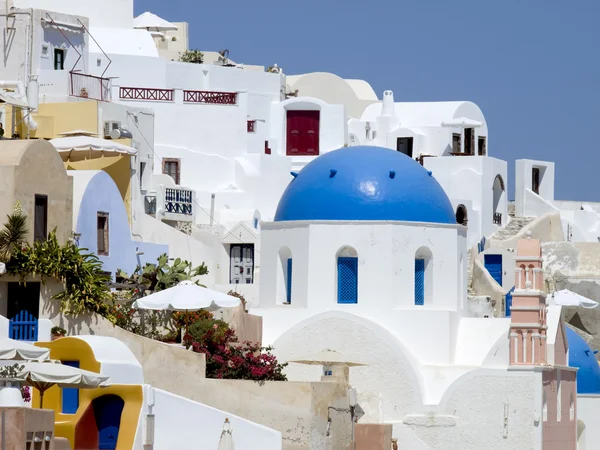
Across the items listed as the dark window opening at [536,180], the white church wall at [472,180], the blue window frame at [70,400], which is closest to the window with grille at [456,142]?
the white church wall at [472,180]

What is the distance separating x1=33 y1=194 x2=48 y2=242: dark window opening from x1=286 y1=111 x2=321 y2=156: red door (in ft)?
79.2

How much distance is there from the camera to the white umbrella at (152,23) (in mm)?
70375

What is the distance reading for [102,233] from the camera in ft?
128

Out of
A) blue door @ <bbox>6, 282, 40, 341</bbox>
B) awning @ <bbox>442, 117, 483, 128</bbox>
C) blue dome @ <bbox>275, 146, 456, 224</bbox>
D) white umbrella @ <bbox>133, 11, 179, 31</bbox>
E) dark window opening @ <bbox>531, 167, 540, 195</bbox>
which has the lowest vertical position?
blue door @ <bbox>6, 282, 40, 341</bbox>

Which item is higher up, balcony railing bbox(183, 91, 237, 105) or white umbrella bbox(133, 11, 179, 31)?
white umbrella bbox(133, 11, 179, 31)

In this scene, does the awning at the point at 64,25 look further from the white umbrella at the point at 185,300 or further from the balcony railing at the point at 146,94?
the white umbrella at the point at 185,300

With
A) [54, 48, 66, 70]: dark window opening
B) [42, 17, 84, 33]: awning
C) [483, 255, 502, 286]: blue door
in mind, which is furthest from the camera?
[483, 255, 502, 286]: blue door

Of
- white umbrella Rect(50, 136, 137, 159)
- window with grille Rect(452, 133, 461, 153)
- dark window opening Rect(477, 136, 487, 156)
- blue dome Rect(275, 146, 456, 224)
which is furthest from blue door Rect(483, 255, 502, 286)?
white umbrella Rect(50, 136, 137, 159)

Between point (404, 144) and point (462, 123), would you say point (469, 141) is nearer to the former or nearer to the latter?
point (462, 123)

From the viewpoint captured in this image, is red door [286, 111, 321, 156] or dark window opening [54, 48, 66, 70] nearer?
dark window opening [54, 48, 66, 70]

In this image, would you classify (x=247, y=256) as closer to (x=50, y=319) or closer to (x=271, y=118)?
(x=271, y=118)

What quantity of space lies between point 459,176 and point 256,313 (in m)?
20.0

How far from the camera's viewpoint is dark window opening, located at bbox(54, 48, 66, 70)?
49.9m

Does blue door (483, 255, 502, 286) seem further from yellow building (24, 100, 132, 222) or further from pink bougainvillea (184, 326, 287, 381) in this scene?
pink bougainvillea (184, 326, 287, 381)
